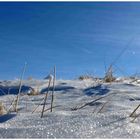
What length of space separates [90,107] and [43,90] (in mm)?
1603

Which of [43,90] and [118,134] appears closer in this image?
[118,134]

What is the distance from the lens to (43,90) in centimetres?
382

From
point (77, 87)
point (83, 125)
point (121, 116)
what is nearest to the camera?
point (83, 125)

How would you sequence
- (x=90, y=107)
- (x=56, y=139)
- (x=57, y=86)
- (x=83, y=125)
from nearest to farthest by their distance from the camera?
(x=56, y=139) < (x=83, y=125) < (x=90, y=107) < (x=57, y=86)

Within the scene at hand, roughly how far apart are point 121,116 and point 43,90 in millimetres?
2088

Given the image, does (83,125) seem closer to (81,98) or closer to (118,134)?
(118,134)

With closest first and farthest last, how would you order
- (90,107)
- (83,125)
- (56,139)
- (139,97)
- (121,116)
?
(56,139)
(83,125)
(121,116)
(90,107)
(139,97)

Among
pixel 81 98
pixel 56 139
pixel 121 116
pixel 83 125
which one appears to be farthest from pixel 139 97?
pixel 56 139

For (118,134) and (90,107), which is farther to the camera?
(90,107)

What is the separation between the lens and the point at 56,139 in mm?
1435

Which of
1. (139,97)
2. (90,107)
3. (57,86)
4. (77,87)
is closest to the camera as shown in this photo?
(90,107)

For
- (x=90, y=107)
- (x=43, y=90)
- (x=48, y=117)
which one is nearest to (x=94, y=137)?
(x=48, y=117)

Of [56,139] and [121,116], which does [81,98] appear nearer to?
[121,116]

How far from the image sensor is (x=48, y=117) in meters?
1.84
